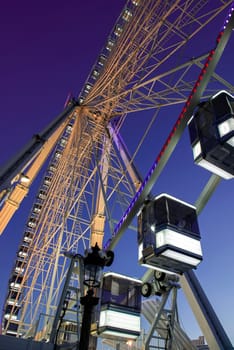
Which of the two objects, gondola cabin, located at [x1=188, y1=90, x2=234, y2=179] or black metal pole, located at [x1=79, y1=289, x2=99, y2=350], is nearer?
black metal pole, located at [x1=79, y1=289, x2=99, y2=350]

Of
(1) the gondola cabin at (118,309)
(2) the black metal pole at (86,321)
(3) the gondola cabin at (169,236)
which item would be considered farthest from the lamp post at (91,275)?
(1) the gondola cabin at (118,309)

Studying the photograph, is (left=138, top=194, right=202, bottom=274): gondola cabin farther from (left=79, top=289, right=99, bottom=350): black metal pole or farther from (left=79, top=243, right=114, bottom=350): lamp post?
(left=79, top=289, right=99, bottom=350): black metal pole

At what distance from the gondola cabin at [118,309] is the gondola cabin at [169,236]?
57.4 inches

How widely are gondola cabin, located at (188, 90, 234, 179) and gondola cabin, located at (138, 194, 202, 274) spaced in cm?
136

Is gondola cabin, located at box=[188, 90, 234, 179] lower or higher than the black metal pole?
higher

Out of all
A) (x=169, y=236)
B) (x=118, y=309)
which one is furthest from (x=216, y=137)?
(x=118, y=309)

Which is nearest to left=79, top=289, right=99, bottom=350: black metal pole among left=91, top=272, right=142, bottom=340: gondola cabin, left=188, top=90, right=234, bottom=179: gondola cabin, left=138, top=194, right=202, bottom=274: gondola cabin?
left=138, top=194, right=202, bottom=274: gondola cabin

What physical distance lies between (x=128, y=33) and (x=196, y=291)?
436 inches

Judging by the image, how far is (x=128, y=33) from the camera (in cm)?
1328

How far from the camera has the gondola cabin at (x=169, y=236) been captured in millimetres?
5375

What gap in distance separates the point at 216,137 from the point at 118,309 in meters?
4.37

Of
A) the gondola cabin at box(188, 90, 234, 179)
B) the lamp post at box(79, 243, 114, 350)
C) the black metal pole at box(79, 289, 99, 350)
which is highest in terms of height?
the gondola cabin at box(188, 90, 234, 179)

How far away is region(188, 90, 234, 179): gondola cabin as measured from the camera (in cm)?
450

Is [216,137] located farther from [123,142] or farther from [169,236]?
[123,142]
